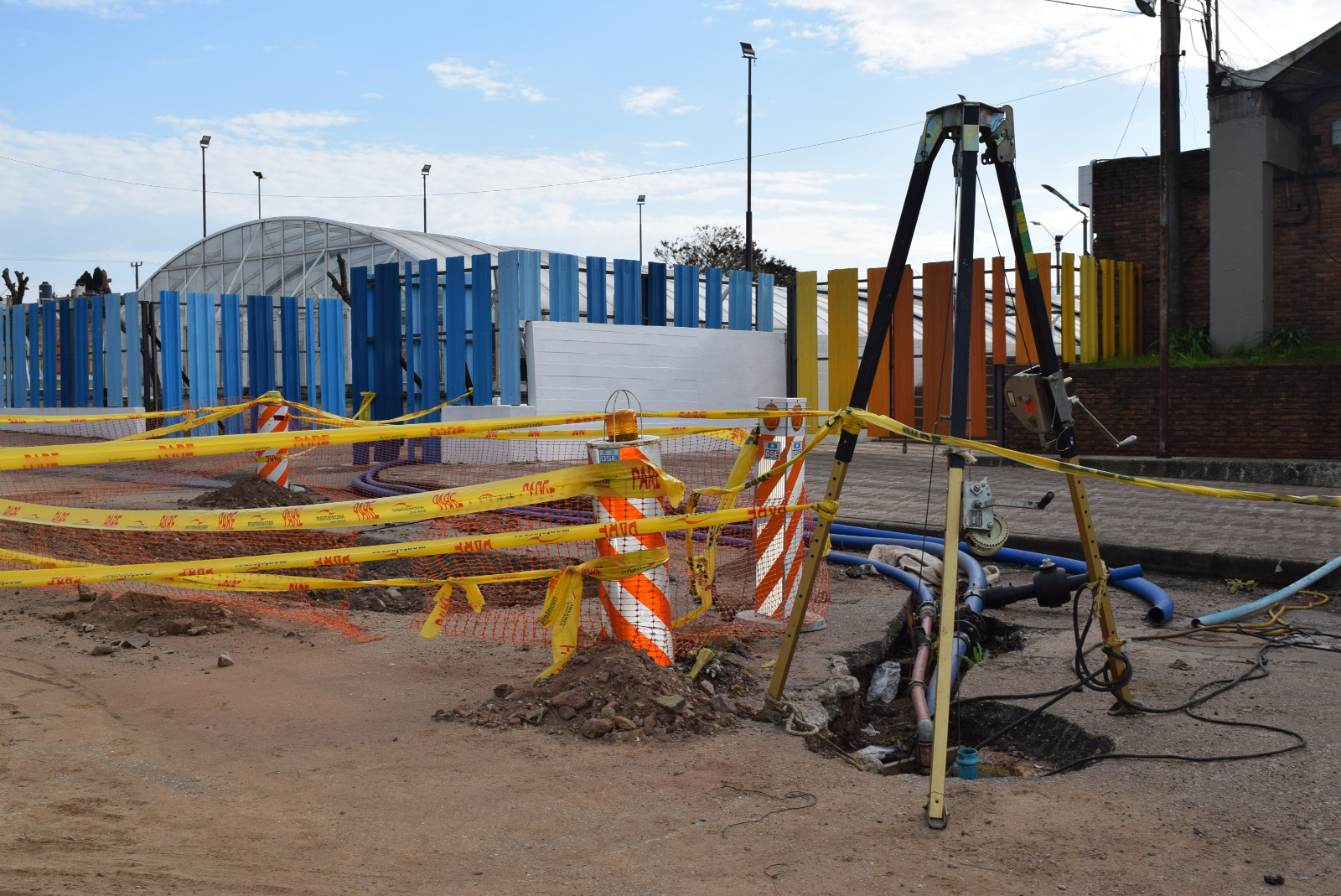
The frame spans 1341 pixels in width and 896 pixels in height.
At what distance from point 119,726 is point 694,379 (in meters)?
17.1

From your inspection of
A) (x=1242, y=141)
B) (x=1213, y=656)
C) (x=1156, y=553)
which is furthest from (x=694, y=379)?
(x=1213, y=656)

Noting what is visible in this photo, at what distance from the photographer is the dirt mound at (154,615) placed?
18.2 ft

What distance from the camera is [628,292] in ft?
65.2

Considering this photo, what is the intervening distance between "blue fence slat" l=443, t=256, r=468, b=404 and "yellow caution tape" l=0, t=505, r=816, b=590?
14.6 meters

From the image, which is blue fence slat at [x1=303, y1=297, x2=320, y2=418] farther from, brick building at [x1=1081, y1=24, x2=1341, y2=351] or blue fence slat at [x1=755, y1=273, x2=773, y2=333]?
brick building at [x1=1081, y1=24, x2=1341, y2=351]

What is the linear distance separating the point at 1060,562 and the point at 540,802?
5230 mm

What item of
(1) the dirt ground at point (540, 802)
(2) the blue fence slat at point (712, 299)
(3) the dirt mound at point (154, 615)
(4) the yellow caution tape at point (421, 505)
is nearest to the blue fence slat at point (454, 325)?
(2) the blue fence slat at point (712, 299)

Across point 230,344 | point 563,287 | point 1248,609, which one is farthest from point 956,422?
point 230,344

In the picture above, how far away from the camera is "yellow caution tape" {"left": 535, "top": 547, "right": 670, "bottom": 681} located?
446 cm

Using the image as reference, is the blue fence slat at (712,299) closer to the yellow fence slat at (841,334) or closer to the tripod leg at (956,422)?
the yellow fence slat at (841,334)

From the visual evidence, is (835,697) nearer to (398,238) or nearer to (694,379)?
(694,379)

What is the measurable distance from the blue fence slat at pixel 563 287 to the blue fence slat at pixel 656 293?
1.91 metres

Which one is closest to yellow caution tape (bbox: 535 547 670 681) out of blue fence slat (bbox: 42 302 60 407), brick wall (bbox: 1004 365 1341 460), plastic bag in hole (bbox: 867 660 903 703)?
plastic bag in hole (bbox: 867 660 903 703)

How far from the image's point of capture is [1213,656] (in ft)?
18.2
